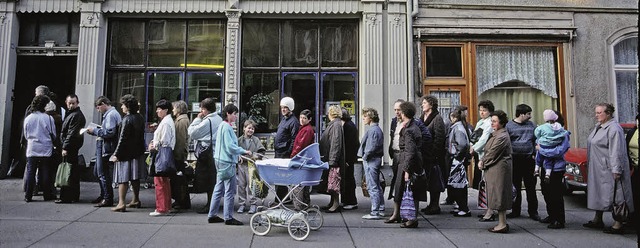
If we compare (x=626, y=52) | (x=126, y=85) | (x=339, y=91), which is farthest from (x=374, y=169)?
(x=626, y=52)

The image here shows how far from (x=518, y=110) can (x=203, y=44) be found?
7.87 m

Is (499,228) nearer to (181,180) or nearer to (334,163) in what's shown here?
(334,163)

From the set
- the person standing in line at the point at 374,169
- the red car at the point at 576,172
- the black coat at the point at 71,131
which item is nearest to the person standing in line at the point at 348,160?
the person standing in line at the point at 374,169

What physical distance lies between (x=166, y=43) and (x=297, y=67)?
11.5ft

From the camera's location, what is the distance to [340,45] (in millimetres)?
11500


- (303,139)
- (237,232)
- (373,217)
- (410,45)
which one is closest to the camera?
(237,232)

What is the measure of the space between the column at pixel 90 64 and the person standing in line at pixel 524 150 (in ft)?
30.9

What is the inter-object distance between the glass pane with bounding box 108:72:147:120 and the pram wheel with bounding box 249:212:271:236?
6.48 meters

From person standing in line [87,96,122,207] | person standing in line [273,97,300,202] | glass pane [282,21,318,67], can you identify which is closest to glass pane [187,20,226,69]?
glass pane [282,21,318,67]

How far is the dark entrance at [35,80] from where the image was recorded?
11.0 metres

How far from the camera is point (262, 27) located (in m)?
11.5

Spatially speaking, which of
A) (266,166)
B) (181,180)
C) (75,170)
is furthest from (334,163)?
(75,170)

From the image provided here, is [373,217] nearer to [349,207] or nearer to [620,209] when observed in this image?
[349,207]

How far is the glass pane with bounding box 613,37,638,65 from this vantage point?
37.3 ft
